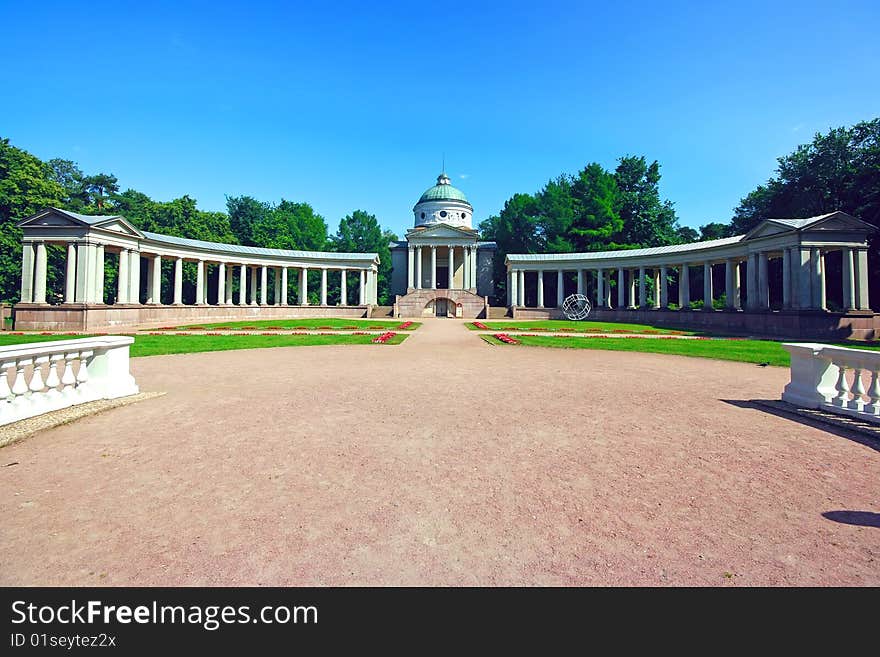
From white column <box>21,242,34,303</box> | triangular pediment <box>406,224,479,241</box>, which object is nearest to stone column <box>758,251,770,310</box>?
triangular pediment <box>406,224,479,241</box>

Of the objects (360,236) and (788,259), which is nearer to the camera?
(788,259)

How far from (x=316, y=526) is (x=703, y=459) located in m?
5.12

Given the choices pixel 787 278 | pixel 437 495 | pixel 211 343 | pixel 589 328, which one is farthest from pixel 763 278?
pixel 437 495

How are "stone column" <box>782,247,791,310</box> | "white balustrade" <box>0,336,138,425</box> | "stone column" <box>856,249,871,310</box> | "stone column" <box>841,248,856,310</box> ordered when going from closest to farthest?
"white balustrade" <box>0,336,138,425</box> → "stone column" <box>856,249,871,310</box> → "stone column" <box>841,248,856,310</box> → "stone column" <box>782,247,791,310</box>

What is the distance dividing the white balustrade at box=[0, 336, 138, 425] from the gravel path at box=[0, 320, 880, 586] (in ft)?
2.97

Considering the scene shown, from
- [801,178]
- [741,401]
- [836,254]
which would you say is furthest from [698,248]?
[741,401]

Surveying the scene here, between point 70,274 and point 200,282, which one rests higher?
point 200,282

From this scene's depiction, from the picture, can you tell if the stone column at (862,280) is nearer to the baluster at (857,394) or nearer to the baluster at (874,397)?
the baluster at (857,394)

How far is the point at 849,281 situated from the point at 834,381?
37469 millimetres

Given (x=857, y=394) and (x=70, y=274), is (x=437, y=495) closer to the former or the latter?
(x=857, y=394)

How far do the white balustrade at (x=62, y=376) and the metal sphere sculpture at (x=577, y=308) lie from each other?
56.0m

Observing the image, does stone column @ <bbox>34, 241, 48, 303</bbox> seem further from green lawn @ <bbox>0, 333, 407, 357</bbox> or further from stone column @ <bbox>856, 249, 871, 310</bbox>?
stone column @ <bbox>856, 249, 871, 310</bbox>

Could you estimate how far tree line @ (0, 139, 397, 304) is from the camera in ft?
166

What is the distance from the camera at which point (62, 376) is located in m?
9.17
